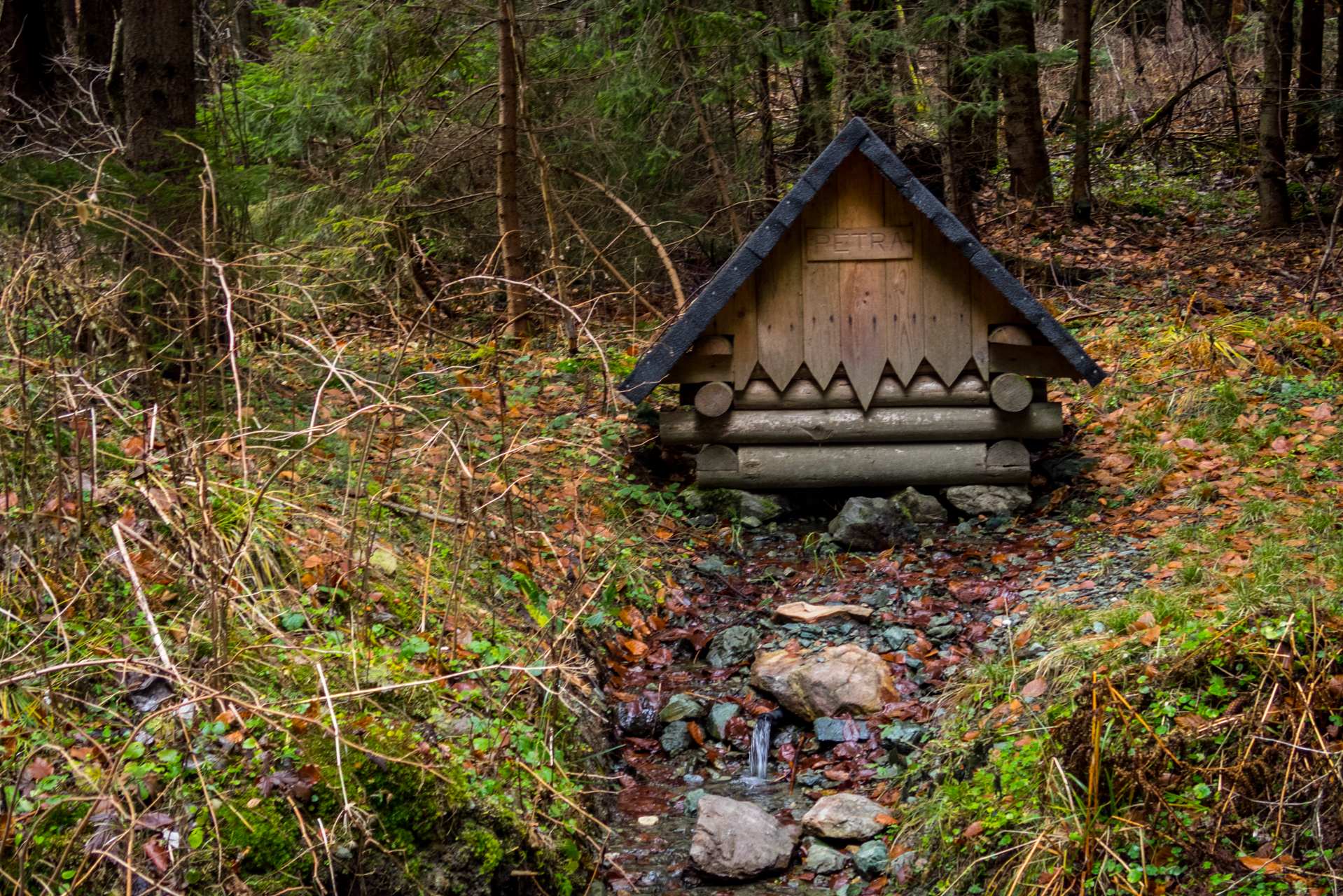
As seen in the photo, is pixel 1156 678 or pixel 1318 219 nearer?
pixel 1156 678

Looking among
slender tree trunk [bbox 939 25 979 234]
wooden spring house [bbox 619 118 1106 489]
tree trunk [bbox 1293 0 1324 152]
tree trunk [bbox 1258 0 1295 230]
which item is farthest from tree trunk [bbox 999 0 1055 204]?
wooden spring house [bbox 619 118 1106 489]

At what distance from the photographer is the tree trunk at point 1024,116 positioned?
39.6 ft

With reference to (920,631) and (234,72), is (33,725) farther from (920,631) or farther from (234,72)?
(234,72)

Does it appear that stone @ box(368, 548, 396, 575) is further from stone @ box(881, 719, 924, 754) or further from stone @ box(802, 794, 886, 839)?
stone @ box(881, 719, 924, 754)

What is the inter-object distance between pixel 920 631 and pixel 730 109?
759 cm

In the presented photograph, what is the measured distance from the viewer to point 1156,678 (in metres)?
3.88

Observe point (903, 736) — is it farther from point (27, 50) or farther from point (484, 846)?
point (27, 50)

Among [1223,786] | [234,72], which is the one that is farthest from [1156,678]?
[234,72]

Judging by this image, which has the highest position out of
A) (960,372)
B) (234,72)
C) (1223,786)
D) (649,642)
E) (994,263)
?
(234,72)

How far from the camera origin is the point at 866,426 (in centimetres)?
752

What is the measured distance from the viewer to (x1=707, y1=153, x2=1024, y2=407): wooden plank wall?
Result: 7293 mm

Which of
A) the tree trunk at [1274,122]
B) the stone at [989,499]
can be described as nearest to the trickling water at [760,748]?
the stone at [989,499]

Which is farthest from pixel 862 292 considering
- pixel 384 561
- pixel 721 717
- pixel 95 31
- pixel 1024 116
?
pixel 95 31

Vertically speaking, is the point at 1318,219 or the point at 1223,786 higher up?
the point at 1318,219
